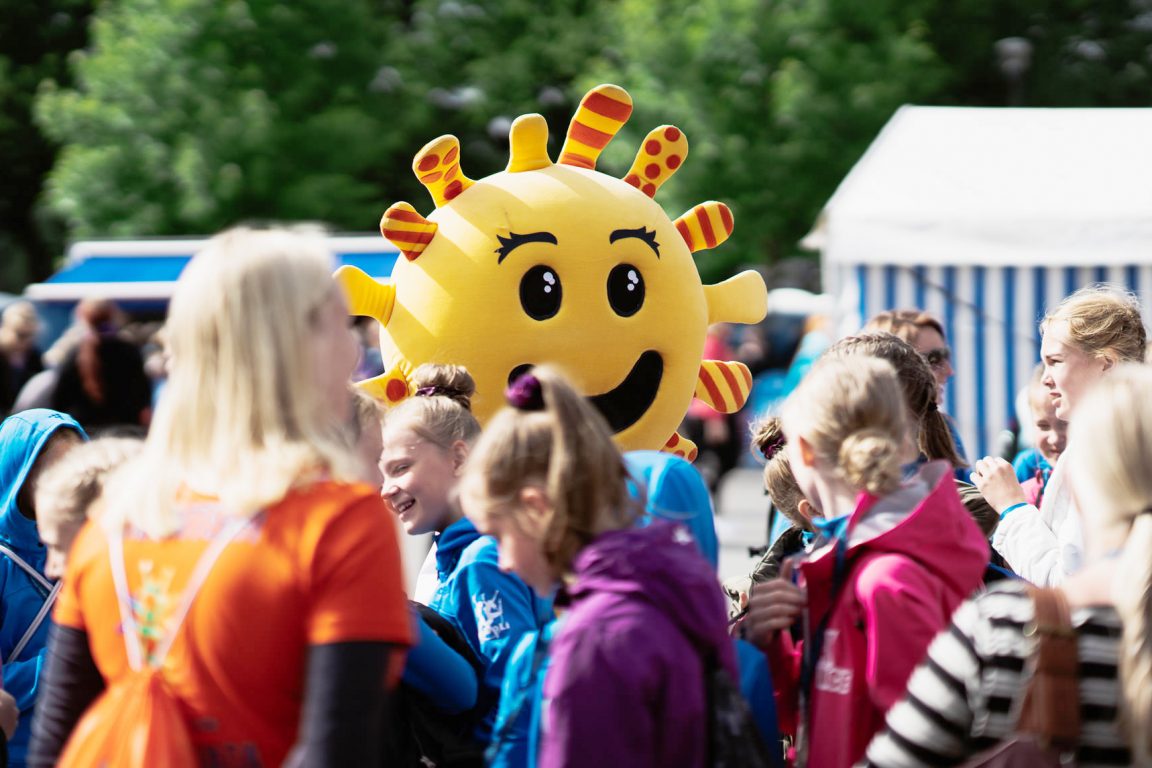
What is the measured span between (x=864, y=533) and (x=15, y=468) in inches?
77.5

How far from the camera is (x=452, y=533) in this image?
3.13 metres

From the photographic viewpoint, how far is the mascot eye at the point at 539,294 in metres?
3.80

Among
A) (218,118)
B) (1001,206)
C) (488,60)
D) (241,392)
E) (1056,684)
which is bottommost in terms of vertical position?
(1056,684)

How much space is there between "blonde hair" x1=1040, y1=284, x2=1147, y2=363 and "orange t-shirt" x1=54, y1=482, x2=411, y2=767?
2388 mm

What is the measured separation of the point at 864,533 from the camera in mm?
2508

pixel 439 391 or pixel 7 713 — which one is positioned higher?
pixel 439 391

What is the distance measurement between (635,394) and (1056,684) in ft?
6.32

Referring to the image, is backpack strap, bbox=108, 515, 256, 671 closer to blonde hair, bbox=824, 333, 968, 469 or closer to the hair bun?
the hair bun

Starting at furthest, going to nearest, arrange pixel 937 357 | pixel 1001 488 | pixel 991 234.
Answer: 1. pixel 991 234
2. pixel 937 357
3. pixel 1001 488

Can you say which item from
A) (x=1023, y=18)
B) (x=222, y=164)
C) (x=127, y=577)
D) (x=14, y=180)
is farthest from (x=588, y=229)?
(x=14, y=180)

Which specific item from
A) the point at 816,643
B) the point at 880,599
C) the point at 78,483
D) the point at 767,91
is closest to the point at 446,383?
the point at 78,483

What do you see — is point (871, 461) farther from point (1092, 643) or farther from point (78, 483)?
point (78, 483)

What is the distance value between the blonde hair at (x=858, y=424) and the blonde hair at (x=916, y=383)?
1.97 feet

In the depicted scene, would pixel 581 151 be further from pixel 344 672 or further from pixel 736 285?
pixel 344 672
